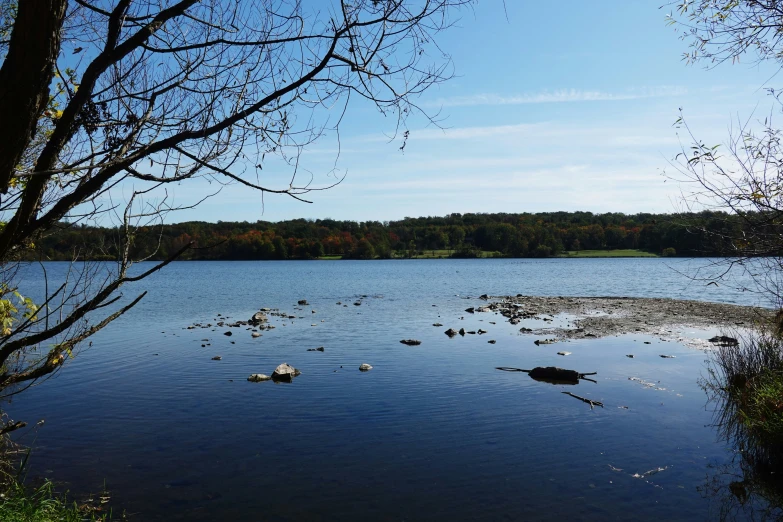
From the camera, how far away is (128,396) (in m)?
17.6

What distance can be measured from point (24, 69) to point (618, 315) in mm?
37212

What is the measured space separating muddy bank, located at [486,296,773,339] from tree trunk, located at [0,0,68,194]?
87.7 ft

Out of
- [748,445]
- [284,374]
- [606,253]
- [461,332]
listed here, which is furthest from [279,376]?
[606,253]

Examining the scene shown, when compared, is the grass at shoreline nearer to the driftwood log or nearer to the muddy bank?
the driftwood log

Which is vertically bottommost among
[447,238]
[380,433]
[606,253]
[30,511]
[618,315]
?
[380,433]

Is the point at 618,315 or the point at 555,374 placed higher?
the point at 618,315

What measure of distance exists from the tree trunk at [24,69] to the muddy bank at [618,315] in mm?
26722

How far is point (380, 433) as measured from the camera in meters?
13.6

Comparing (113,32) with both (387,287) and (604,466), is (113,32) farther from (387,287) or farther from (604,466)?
(387,287)

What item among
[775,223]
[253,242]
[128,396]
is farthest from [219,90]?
[253,242]

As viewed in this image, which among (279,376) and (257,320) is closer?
(279,376)

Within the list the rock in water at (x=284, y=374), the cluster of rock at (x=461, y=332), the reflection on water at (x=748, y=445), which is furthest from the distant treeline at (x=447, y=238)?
the reflection on water at (x=748, y=445)

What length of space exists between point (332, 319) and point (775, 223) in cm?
Result: 2902

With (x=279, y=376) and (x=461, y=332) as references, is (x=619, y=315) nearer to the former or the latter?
(x=461, y=332)
